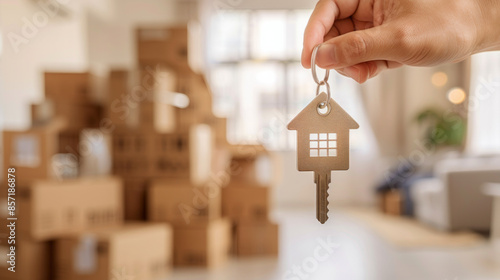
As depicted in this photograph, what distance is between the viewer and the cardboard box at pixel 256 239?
3307mm

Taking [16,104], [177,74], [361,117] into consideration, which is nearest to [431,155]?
[361,117]

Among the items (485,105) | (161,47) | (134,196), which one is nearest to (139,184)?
(134,196)

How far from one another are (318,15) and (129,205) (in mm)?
2758

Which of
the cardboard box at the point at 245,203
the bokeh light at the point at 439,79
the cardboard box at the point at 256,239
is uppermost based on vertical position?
the bokeh light at the point at 439,79

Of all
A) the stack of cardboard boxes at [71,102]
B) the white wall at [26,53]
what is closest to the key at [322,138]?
the stack of cardboard boxes at [71,102]

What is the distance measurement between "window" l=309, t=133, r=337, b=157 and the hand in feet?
0.27

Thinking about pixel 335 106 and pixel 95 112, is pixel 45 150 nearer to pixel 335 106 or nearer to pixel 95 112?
pixel 95 112

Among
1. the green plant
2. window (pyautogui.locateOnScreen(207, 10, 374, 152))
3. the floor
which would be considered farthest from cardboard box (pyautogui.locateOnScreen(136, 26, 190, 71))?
the green plant

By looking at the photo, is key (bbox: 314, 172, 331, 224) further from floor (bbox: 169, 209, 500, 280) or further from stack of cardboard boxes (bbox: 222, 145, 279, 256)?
stack of cardboard boxes (bbox: 222, 145, 279, 256)

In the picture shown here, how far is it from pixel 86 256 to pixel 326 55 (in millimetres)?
2294

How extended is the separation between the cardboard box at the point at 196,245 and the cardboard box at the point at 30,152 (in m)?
0.98

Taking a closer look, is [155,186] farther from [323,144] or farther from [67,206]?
[323,144]

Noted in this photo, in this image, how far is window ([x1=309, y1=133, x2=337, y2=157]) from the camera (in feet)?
1.70

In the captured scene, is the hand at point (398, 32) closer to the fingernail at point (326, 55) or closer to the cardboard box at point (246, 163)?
the fingernail at point (326, 55)
